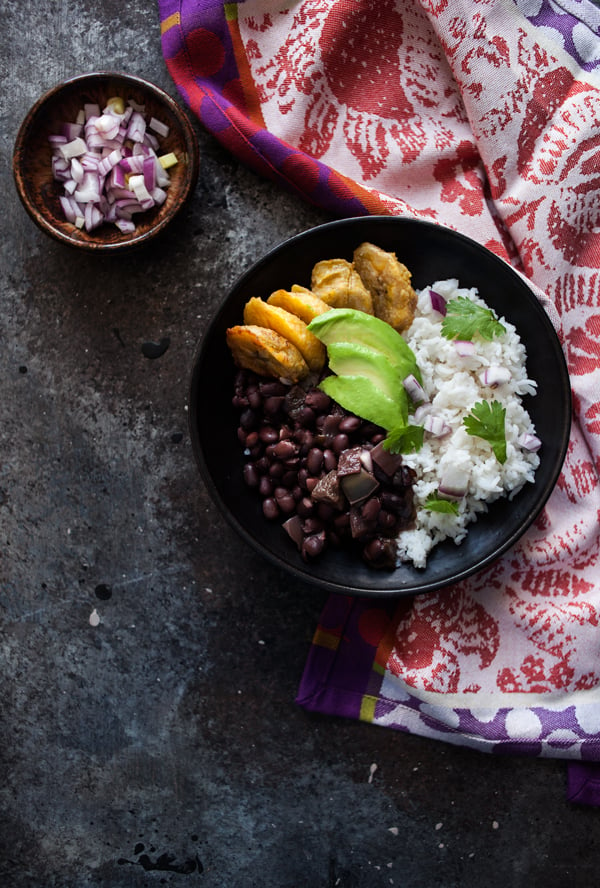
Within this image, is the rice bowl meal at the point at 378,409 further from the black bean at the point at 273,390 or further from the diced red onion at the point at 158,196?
the diced red onion at the point at 158,196

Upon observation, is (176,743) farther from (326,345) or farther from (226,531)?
(326,345)

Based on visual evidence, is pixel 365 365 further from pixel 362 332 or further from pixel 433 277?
pixel 433 277

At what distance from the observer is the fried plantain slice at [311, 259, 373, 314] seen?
100 inches

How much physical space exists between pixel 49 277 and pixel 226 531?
50.6 inches

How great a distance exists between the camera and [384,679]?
112 inches

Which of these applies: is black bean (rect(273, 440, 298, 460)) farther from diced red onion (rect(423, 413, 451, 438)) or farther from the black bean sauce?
diced red onion (rect(423, 413, 451, 438))

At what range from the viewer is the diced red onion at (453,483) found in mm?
2459

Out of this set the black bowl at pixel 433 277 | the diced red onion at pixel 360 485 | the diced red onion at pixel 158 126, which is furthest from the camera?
the diced red onion at pixel 158 126

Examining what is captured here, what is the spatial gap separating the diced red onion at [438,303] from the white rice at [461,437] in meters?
0.01

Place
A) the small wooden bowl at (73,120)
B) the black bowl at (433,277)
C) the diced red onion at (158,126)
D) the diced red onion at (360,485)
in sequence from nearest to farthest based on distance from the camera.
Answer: the diced red onion at (360,485) → the black bowl at (433,277) → the small wooden bowl at (73,120) → the diced red onion at (158,126)

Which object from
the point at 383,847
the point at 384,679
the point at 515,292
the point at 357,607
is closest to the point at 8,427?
the point at 357,607

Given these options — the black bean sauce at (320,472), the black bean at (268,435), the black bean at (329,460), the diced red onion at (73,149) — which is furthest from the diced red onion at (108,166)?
the black bean at (329,460)

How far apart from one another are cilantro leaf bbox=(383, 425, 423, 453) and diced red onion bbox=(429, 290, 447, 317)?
46cm

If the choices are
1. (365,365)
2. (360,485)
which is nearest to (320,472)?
(360,485)
